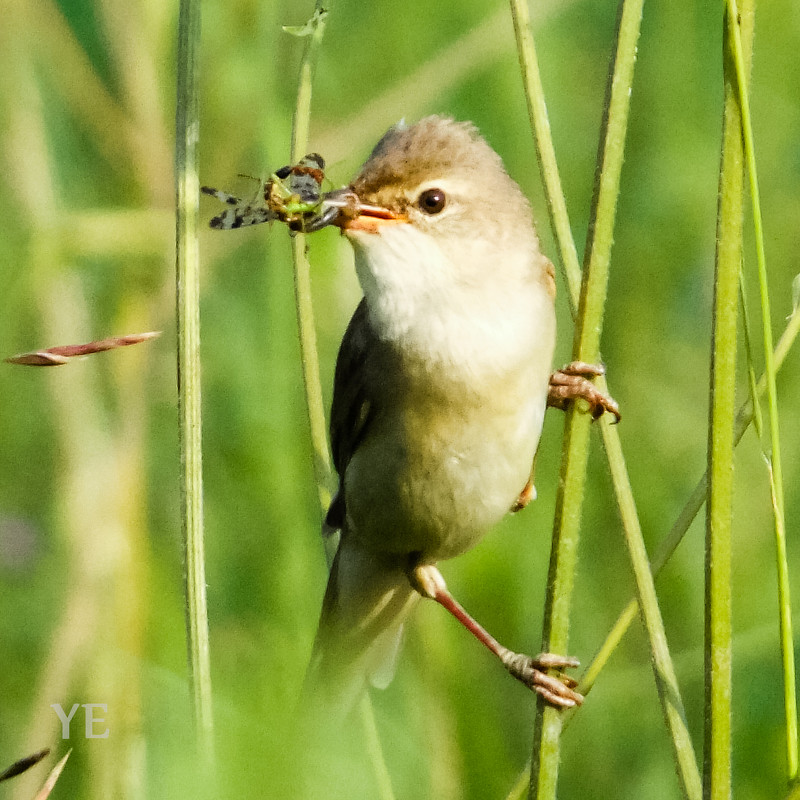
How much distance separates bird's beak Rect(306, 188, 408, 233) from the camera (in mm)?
1988

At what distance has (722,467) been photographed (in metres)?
1.46

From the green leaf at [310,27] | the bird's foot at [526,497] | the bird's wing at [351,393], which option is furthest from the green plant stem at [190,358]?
the bird's foot at [526,497]

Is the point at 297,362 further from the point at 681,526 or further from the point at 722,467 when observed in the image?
the point at 722,467

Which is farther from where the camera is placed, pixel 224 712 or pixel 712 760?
pixel 712 760

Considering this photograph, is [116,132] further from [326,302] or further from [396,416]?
[396,416]

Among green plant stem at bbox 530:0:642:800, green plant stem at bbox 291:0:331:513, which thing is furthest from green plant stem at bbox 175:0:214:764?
green plant stem at bbox 530:0:642:800

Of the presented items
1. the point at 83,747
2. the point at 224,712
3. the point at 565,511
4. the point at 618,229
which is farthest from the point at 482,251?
the point at 83,747

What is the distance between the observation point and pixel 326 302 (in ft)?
9.86

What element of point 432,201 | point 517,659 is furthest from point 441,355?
point 517,659

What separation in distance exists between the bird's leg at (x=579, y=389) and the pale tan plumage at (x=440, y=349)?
1.7 inches

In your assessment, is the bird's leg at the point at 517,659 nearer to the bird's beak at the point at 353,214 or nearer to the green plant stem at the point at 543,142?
the green plant stem at the point at 543,142

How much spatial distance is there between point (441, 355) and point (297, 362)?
605 mm

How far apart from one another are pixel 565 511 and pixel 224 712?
58cm

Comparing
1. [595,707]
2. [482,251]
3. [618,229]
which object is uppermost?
[618,229]
